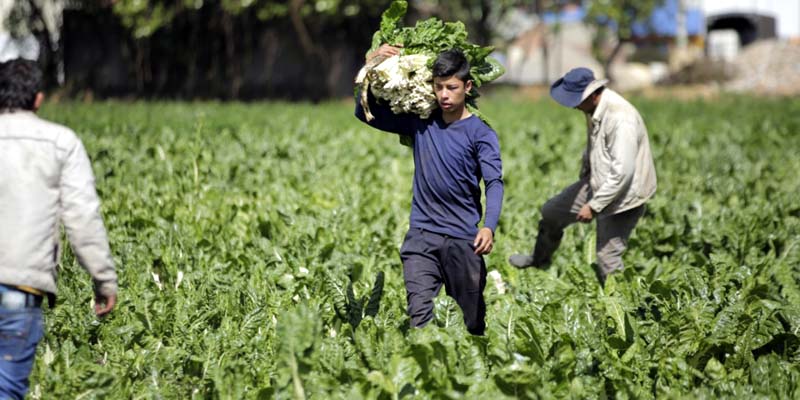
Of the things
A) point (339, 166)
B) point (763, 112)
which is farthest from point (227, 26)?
point (339, 166)

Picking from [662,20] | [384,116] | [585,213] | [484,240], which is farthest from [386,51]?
[662,20]

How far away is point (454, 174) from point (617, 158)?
5.87 feet

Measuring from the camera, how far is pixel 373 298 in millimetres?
5797

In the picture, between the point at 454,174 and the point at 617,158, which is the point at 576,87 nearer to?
the point at 617,158

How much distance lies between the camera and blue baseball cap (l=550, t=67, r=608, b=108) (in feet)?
21.1

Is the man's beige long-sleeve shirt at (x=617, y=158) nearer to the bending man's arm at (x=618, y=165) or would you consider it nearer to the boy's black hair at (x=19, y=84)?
the bending man's arm at (x=618, y=165)

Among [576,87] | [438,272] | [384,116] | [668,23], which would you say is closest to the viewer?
[438,272]

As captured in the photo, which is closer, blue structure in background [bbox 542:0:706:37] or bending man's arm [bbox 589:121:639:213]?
bending man's arm [bbox 589:121:639:213]

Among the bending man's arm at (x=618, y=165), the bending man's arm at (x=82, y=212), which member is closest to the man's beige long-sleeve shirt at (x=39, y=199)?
the bending man's arm at (x=82, y=212)

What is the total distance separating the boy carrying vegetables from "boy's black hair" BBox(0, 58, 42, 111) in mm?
1618

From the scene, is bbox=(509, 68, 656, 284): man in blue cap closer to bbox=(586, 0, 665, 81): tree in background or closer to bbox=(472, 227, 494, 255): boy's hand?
bbox=(472, 227, 494, 255): boy's hand

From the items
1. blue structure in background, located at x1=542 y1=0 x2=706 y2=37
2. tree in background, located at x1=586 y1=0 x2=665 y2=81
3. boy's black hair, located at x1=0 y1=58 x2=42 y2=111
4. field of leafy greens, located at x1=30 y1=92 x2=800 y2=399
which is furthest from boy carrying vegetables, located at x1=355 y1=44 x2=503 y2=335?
blue structure in background, located at x1=542 y1=0 x2=706 y2=37

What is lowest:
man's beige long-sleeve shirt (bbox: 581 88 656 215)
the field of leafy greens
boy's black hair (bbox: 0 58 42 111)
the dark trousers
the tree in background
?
the field of leafy greens

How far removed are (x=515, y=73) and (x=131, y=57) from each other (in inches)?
1284
